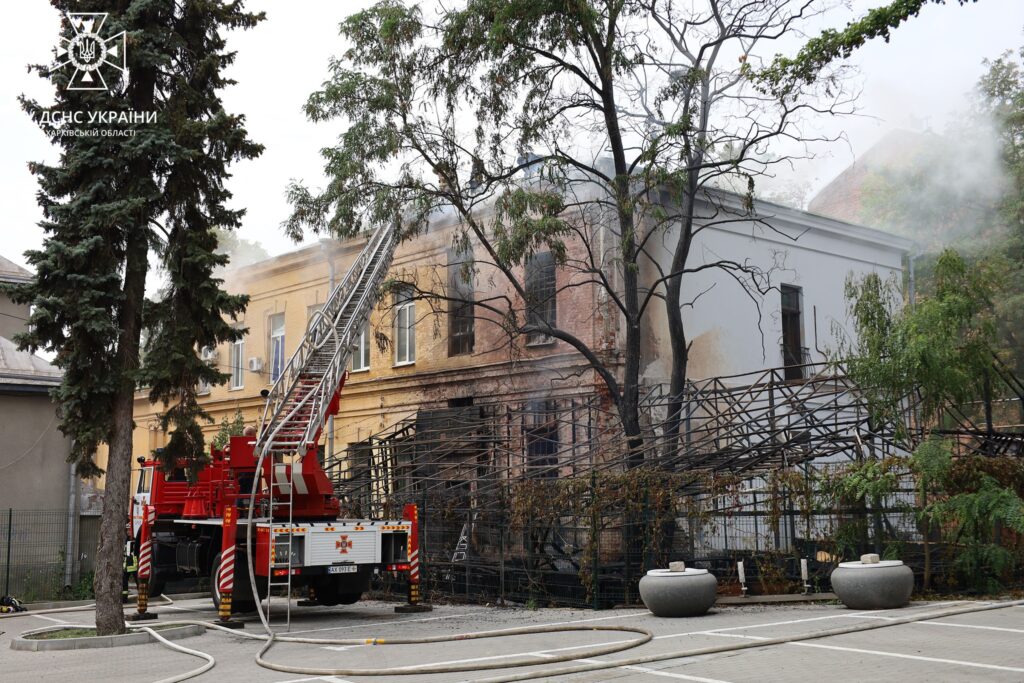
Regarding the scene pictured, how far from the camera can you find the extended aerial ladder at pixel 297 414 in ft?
52.9

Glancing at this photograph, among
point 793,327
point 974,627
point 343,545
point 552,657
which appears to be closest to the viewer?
point 552,657

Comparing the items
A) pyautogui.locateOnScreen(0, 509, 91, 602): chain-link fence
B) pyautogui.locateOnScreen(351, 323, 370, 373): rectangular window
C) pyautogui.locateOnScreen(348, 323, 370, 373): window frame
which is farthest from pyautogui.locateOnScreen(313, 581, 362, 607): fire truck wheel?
pyautogui.locateOnScreen(351, 323, 370, 373): rectangular window

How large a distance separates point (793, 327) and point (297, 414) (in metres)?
15.5

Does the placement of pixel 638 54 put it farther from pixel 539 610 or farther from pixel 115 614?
pixel 115 614

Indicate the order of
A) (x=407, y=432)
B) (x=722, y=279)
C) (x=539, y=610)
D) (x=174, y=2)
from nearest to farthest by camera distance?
(x=174, y=2)
(x=539, y=610)
(x=722, y=279)
(x=407, y=432)

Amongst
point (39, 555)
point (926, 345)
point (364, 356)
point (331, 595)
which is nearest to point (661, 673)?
point (926, 345)

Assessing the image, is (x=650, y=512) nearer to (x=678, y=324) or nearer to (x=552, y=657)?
(x=552, y=657)

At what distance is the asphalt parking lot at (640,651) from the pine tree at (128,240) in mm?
2441

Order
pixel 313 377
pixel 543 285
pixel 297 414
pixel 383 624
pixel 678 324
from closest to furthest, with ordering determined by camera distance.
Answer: pixel 383 624, pixel 297 414, pixel 313 377, pixel 678 324, pixel 543 285

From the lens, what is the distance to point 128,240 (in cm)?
1516

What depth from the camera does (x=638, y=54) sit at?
21109 mm

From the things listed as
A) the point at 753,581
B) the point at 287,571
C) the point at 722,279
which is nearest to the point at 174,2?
the point at 287,571

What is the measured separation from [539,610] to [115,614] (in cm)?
685

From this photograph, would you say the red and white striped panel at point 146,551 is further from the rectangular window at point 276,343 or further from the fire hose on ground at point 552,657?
the rectangular window at point 276,343
